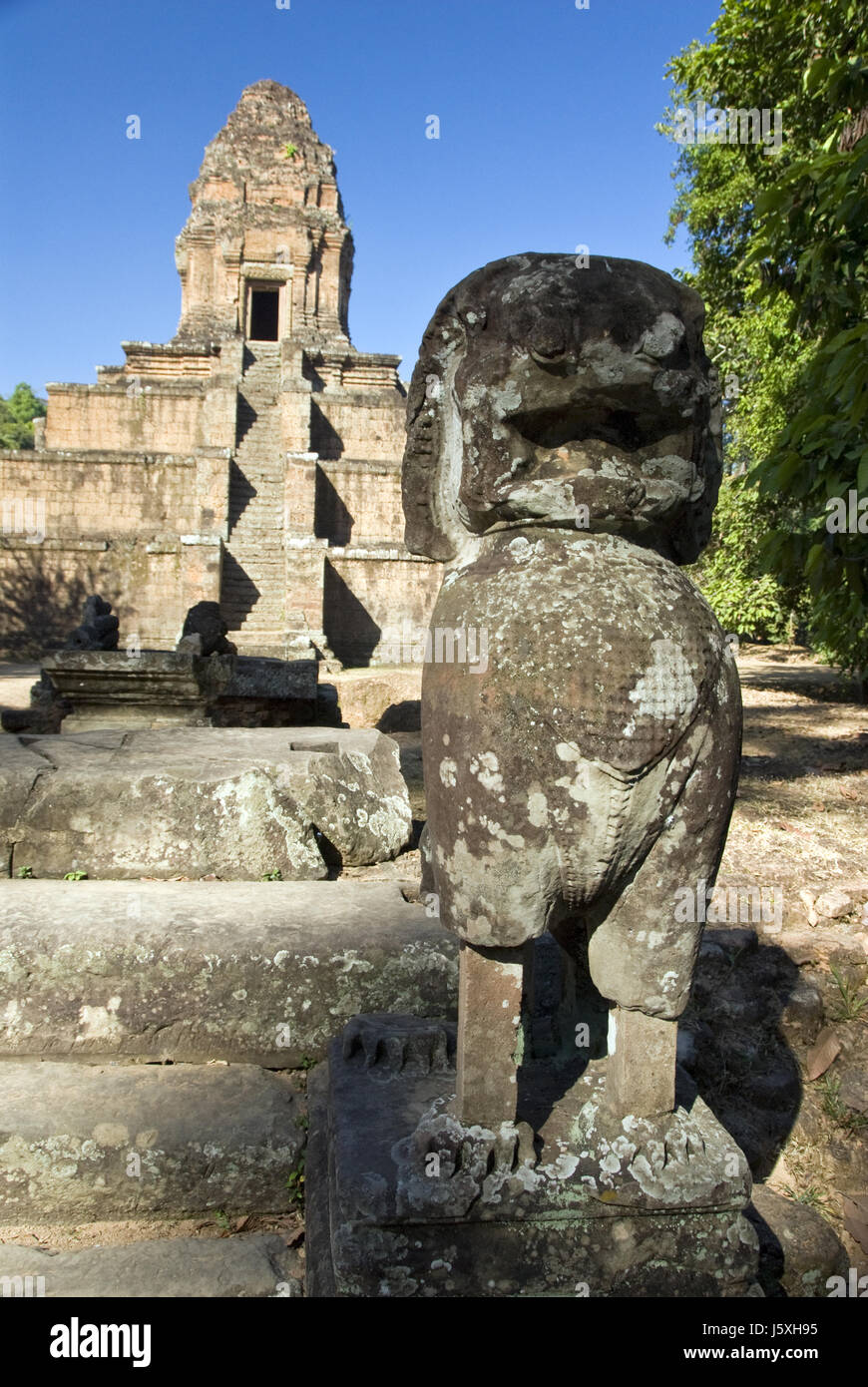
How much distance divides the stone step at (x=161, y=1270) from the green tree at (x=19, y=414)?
52.4 meters

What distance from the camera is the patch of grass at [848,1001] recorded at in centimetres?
319

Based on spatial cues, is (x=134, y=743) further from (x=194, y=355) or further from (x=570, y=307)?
(x=194, y=355)

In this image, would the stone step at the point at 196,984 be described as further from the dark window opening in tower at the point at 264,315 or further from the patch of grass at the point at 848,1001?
the dark window opening in tower at the point at 264,315

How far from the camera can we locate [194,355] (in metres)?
20.6

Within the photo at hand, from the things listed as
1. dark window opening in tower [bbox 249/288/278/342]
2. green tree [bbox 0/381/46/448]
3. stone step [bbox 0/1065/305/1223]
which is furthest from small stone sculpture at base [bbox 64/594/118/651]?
green tree [bbox 0/381/46/448]

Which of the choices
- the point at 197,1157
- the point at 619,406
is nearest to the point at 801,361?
the point at 619,406

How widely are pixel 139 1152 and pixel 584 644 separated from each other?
5.00 ft

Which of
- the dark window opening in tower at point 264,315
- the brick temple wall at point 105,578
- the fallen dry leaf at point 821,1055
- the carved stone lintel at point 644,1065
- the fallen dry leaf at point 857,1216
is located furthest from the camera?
the dark window opening in tower at point 264,315

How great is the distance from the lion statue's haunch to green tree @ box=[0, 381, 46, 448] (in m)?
52.5

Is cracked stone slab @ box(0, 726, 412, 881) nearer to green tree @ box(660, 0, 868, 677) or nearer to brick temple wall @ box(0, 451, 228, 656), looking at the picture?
green tree @ box(660, 0, 868, 677)

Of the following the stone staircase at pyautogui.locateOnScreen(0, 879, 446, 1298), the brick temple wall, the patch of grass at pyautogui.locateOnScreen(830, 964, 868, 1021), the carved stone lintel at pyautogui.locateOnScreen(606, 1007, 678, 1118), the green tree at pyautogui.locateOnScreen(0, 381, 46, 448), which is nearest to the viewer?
the carved stone lintel at pyautogui.locateOnScreen(606, 1007, 678, 1118)

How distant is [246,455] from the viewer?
19.2 m

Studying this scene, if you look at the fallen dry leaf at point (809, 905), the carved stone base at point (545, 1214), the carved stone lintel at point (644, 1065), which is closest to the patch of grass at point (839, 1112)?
the fallen dry leaf at point (809, 905)

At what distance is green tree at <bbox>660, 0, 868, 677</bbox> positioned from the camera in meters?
3.79
